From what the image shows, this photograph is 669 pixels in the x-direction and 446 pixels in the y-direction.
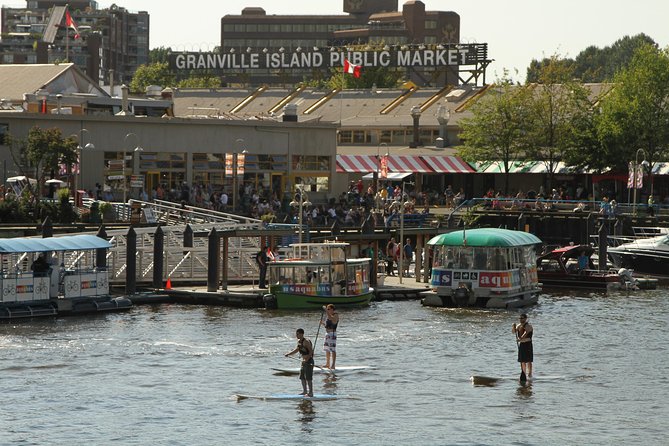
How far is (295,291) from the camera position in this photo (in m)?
66.2

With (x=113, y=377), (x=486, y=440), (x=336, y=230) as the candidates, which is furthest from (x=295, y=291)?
(x=486, y=440)

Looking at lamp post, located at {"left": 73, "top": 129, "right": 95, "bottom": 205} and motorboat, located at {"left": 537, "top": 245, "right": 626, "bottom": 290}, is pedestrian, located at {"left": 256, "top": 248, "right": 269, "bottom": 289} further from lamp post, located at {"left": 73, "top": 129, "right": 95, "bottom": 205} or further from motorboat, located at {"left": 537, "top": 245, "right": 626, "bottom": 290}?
lamp post, located at {"left": 73, "top": 129, "right": 95, "bottom": 205}

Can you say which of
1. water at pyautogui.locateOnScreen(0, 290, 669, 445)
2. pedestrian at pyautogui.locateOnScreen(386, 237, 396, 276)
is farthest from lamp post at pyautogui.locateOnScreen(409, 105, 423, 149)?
water at pyautogui.locateOnScreen(0, 290, 669, 445)

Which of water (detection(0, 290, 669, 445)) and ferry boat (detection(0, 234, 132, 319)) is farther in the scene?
ferry boat (detection(0, 234, 132, 319))

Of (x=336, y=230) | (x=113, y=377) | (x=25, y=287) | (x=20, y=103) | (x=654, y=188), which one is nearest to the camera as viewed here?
(x=113, y=377)

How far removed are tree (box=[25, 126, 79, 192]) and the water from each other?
74.5 ft

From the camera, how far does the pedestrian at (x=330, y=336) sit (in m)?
49.6

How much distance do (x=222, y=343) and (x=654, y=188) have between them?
70.9 metres

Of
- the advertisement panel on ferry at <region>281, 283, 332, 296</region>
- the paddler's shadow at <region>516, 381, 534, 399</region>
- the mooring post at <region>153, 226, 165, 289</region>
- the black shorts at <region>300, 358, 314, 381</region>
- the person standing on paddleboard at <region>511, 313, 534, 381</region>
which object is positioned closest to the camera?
the black shorts at <region>300, 358, 314, 381</region>

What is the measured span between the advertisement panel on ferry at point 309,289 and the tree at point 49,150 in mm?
25691

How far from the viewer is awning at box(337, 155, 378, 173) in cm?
11931

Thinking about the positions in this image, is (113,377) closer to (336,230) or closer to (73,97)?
(336,230)

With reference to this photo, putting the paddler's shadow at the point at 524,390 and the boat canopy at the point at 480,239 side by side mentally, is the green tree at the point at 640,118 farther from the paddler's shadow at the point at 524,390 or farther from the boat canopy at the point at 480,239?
the paddler's shadow at the point at 524,390

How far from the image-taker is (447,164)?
125312 mm
